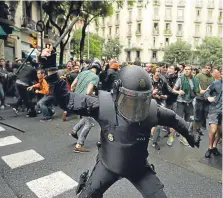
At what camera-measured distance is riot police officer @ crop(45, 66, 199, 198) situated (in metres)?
1.93

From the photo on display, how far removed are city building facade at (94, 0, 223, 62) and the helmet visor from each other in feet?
191

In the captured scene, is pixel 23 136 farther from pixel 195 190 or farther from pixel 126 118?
pixel 126 118

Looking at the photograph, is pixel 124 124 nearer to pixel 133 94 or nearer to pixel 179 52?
pixel 133 94

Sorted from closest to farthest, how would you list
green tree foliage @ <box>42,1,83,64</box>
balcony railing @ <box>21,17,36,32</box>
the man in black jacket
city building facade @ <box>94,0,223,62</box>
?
the man in black jacket → green tree foliage @ <box>42,1,83,64</box> → balcony railing @ <box>21,17,36,32</box> → city building facade @ <box>94,0,223,62</box>

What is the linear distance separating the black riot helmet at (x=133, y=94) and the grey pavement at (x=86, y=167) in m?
1.80

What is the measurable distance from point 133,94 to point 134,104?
0.07 metres

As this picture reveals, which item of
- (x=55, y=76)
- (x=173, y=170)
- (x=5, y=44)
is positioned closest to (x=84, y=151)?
(x=173, y=170)

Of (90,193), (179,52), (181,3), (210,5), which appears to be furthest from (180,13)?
(90,193)

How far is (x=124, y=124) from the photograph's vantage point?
2.01 metres

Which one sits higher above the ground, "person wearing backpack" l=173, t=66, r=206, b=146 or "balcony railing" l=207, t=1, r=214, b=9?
"balcony railing" l=207, t=1, r=214, b=9

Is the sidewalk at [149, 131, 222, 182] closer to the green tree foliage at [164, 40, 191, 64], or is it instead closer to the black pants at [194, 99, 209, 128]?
the black pants at [194, 99, 209, 128]

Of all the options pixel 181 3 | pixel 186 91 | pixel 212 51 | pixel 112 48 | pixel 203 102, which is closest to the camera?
pixel 186 91

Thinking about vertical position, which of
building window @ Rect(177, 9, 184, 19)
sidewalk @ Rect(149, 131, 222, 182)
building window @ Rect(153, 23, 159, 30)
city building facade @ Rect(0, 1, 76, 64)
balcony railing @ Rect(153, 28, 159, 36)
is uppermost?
building window @ Rect(177, 9, 184, 19)

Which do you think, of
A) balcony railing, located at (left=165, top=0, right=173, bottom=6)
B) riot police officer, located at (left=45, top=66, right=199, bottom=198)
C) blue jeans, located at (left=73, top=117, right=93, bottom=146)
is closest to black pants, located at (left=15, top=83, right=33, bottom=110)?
blue jeans, located at (left=73, top=117, right=93, bottom=146)
